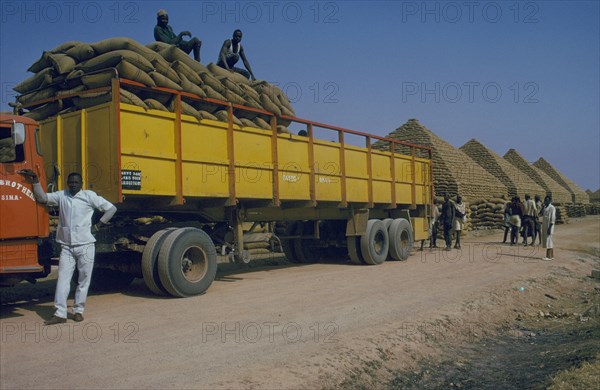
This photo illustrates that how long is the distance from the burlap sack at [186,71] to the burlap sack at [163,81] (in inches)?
12.1

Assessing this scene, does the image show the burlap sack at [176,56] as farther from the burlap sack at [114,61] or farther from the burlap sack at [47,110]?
the burlap sack at [47,110]

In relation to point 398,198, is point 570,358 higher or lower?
lower

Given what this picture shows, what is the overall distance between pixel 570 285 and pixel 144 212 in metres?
8.81

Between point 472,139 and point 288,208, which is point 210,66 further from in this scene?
point 472,139

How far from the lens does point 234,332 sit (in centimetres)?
618

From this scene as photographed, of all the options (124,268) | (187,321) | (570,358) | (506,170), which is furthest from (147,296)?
(506,170)

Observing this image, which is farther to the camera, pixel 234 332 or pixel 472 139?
pixel 472 139

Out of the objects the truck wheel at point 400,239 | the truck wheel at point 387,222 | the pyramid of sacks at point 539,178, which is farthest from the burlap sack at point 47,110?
the pyramid of sacks at point 539,178

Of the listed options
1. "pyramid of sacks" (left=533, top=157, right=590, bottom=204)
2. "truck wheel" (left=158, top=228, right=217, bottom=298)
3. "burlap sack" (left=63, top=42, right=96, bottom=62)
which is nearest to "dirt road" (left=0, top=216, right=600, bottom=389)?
"truck wheel" (left=158, top=228, right=217, bottom=298)

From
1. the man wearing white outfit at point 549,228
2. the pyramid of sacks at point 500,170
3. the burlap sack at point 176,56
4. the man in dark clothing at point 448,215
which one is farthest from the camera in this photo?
the pyramid of sacks at point 500,170

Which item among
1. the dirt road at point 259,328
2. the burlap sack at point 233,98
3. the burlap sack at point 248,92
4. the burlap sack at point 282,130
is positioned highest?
the burlap sack at point 248,92

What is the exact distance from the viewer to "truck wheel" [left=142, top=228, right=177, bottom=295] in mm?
7902

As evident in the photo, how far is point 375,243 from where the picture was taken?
13516 mm

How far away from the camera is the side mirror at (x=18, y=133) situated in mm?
6445
